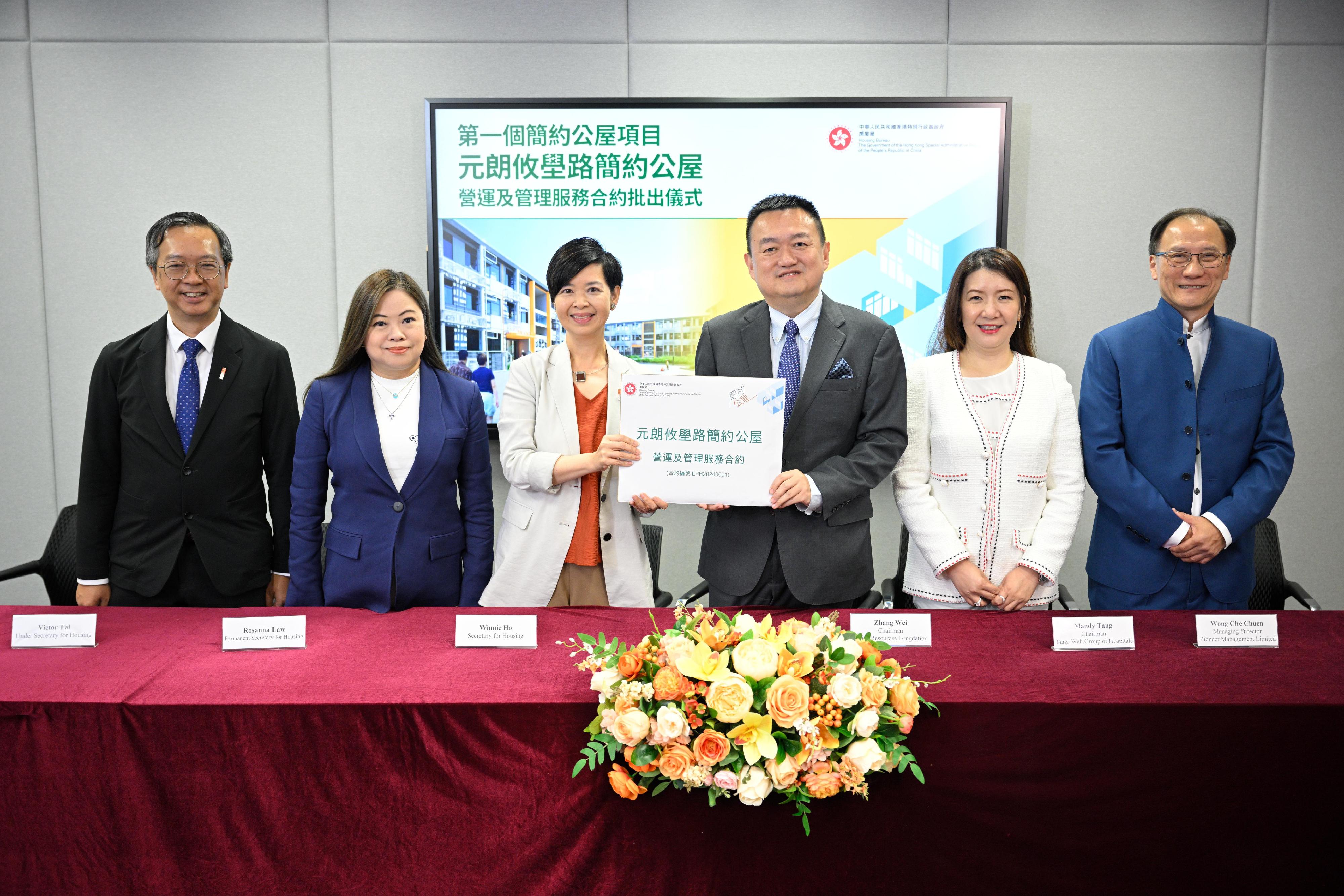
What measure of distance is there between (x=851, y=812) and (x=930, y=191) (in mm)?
2926

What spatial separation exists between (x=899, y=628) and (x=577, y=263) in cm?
131

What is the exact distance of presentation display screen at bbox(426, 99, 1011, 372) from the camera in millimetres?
3561

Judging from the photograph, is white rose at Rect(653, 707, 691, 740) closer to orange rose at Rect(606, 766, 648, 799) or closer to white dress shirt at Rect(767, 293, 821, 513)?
orange rose at Rect(606, 766, 648, 799)

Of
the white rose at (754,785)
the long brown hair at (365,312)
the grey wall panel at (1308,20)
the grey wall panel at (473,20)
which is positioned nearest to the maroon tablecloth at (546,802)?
the white rose at (754,785)

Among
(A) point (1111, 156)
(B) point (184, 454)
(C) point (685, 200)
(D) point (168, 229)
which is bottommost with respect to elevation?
(B) point (184, 454)

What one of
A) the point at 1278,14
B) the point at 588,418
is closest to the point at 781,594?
the point at 588,418

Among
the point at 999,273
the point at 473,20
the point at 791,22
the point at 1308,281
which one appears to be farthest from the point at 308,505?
the point at 1308,281

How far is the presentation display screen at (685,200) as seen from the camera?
356cm

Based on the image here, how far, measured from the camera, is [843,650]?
135 centimetres

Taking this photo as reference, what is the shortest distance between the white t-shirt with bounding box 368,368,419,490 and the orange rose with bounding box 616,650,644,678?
44.9 inches

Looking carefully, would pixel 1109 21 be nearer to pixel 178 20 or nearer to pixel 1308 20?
pixel 1308 20

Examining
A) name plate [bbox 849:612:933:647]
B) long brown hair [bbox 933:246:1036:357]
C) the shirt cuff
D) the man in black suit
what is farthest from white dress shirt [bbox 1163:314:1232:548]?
the man in black suit

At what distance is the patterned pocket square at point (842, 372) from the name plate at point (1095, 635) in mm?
787

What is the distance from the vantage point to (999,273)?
2.18 metres
